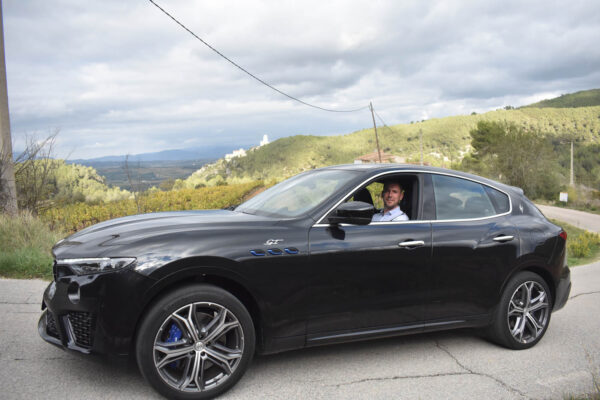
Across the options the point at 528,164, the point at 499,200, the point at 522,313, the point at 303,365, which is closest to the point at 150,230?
the point at 303,365

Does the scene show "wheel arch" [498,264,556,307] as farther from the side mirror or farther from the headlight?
the headlight

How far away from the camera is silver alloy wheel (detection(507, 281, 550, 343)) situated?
4.59 meters

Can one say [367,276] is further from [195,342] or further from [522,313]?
[522,313]

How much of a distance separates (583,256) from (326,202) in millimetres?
14705

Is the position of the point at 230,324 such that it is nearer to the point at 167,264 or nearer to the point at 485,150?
the point at 167,264

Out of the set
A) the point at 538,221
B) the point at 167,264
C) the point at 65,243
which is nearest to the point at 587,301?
the point at 538,221

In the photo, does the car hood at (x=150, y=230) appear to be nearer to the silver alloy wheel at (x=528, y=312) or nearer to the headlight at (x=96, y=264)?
the headlight at (x=96, y=264)

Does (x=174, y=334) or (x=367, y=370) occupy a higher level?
(x=174, y=334)

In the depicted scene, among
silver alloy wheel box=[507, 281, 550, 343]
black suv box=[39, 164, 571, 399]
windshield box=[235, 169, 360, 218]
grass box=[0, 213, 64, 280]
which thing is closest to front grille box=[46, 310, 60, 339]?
black suv box=[39, 164, 571, 399]

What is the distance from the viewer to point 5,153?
9820 millimetres

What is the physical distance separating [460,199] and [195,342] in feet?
9.11

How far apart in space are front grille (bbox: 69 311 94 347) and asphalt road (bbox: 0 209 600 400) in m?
0.12

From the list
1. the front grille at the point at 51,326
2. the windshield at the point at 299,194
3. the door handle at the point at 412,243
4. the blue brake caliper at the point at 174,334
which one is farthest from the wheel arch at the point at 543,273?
the front grille at the point at 51,326

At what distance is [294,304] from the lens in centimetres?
358
